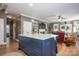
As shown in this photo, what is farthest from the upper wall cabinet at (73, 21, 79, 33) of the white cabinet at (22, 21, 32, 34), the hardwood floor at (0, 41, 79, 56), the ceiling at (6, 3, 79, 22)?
the white cabinet at (22, 21, 32, 34)

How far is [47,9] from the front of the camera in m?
2.39

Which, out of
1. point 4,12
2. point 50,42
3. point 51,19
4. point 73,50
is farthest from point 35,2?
point 73,50

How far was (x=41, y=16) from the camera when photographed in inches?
96.2

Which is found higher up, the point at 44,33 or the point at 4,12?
the point at 4,12

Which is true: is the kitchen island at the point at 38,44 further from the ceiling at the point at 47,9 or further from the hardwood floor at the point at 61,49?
the ceiling at the point at 47,9

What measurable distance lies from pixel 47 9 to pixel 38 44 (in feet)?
2.40

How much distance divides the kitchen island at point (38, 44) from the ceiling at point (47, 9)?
45 cm

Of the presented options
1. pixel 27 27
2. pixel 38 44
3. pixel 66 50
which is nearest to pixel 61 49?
pixel 66 50

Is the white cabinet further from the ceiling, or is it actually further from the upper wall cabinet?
the upper wall cabinet

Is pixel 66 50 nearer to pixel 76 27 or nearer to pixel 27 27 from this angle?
pixel 76 27

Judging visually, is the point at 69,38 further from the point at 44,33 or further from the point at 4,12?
the point at 4,12

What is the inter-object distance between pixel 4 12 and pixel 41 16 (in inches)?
29.5

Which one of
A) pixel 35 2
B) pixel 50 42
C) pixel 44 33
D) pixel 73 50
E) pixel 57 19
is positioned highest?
pixel 35 2

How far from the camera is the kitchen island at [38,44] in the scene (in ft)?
7.45
